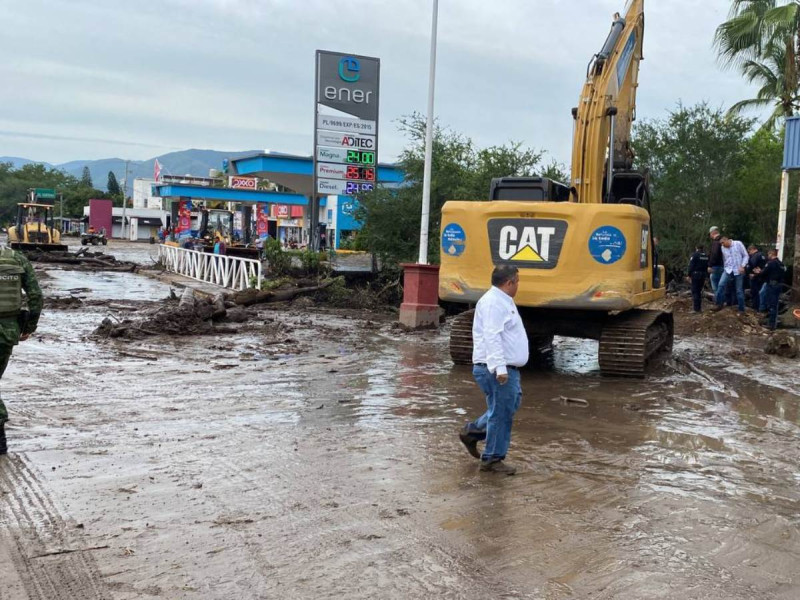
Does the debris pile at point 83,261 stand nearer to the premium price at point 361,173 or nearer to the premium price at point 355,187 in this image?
the premium price at point 355,187

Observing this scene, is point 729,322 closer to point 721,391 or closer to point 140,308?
point 721,391

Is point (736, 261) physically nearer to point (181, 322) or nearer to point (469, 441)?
point (181, 322)

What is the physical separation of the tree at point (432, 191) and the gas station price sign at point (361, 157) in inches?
71.0

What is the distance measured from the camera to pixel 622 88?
40.3 feet

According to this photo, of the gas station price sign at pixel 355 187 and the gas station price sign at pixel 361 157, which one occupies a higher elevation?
the gas station price sign at pixel 361 157

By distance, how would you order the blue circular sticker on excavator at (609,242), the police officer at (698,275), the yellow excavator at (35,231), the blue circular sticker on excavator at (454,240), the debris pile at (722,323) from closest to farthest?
the blue circular sticker on excavator at (609,242) → the blue circular sticker on excavator at (454,240) → the debris pile at (722,323) → the police officer at (698,275) → the yellow excavator at (35,231)

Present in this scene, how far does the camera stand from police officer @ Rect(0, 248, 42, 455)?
6328mm

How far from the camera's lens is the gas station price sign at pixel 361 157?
83.0 feet

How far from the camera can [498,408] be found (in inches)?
236

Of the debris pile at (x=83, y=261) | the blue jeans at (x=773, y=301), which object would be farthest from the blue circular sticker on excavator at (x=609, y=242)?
the debris pile at (x=83, y=261)

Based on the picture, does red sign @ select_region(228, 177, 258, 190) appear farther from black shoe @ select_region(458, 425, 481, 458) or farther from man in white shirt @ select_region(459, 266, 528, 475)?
man in white shirt @ select_region(459, 266, 528, 475)

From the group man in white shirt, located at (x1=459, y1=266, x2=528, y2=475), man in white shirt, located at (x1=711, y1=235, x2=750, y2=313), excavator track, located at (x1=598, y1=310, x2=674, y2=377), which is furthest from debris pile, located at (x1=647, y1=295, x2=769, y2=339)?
man in white shirt, located at (x1=459, y1=266, x2=528, y2=475)

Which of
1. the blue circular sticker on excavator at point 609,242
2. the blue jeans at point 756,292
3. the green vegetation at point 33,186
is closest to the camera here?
the blue circular sticker on excavator at point 609,242

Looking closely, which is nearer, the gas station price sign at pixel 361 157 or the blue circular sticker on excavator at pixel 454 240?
the blue circular sticker on excavator at pixel 454 240
